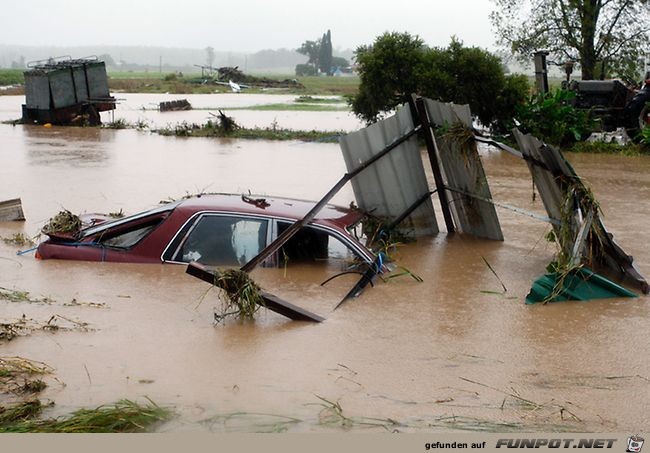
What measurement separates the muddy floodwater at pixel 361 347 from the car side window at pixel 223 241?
Result: 27cm

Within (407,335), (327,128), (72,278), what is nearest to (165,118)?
(327,128)

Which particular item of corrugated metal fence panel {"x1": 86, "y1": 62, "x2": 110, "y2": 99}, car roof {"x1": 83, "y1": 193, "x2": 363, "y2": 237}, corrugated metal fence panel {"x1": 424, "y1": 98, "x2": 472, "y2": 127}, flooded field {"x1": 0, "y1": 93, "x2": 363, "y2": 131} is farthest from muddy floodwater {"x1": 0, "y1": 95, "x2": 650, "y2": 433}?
corrugated metal fence panel {"x1": 86, "y1": 62, "x2": 110, "y2": 99}

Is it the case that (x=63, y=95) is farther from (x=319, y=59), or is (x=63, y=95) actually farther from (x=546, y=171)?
(x=319, y=59)

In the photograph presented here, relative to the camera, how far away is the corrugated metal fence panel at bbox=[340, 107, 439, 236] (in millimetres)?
10680

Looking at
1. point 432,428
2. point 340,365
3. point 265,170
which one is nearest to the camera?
point 432,428

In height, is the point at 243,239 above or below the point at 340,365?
above

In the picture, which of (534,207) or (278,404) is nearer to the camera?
(278,404)

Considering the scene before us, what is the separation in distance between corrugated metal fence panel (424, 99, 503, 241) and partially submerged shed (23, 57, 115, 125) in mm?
22349

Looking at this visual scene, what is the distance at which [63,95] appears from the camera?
31.6 metres

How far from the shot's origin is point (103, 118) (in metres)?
34.9

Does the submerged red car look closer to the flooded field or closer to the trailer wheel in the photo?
the trailer wheel

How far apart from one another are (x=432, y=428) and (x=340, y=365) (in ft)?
4.52

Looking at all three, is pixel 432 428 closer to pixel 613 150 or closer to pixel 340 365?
pixel 340 365

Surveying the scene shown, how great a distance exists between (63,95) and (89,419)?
92.6ft
